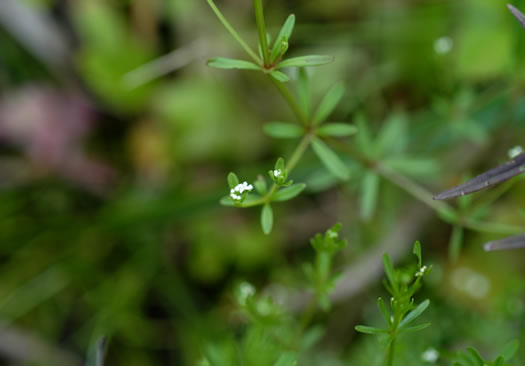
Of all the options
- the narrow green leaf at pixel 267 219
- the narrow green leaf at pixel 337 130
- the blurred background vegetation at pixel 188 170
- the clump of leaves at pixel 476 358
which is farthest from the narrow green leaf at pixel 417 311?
the blurred background vegetation at pixel 188 170

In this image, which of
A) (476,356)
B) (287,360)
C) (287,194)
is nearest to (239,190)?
(287,194)

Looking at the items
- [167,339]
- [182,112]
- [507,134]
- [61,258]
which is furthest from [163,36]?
[507,134]

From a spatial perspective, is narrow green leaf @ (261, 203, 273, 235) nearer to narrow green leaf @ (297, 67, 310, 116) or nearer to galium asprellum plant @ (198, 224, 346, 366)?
galium asprellum plant @ (198, 224, 346, 366)

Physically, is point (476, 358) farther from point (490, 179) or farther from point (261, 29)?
point (261, 29)

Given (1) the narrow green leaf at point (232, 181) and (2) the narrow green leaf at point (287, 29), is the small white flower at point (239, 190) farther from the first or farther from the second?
(2) the narrow green leaf at point (287, 29)

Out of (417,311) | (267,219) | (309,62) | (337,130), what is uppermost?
(309,62)

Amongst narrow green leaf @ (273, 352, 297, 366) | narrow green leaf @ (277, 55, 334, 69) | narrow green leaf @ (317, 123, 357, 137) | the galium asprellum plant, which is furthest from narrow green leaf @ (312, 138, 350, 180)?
narrow green leaf @ (273, 352, 297, 366)

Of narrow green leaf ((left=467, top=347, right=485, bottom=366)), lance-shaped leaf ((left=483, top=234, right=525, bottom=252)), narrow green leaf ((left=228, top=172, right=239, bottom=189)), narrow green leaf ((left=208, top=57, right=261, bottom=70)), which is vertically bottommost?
narrow green leaf ((left=467, top=347, right=485, bottom=366))
